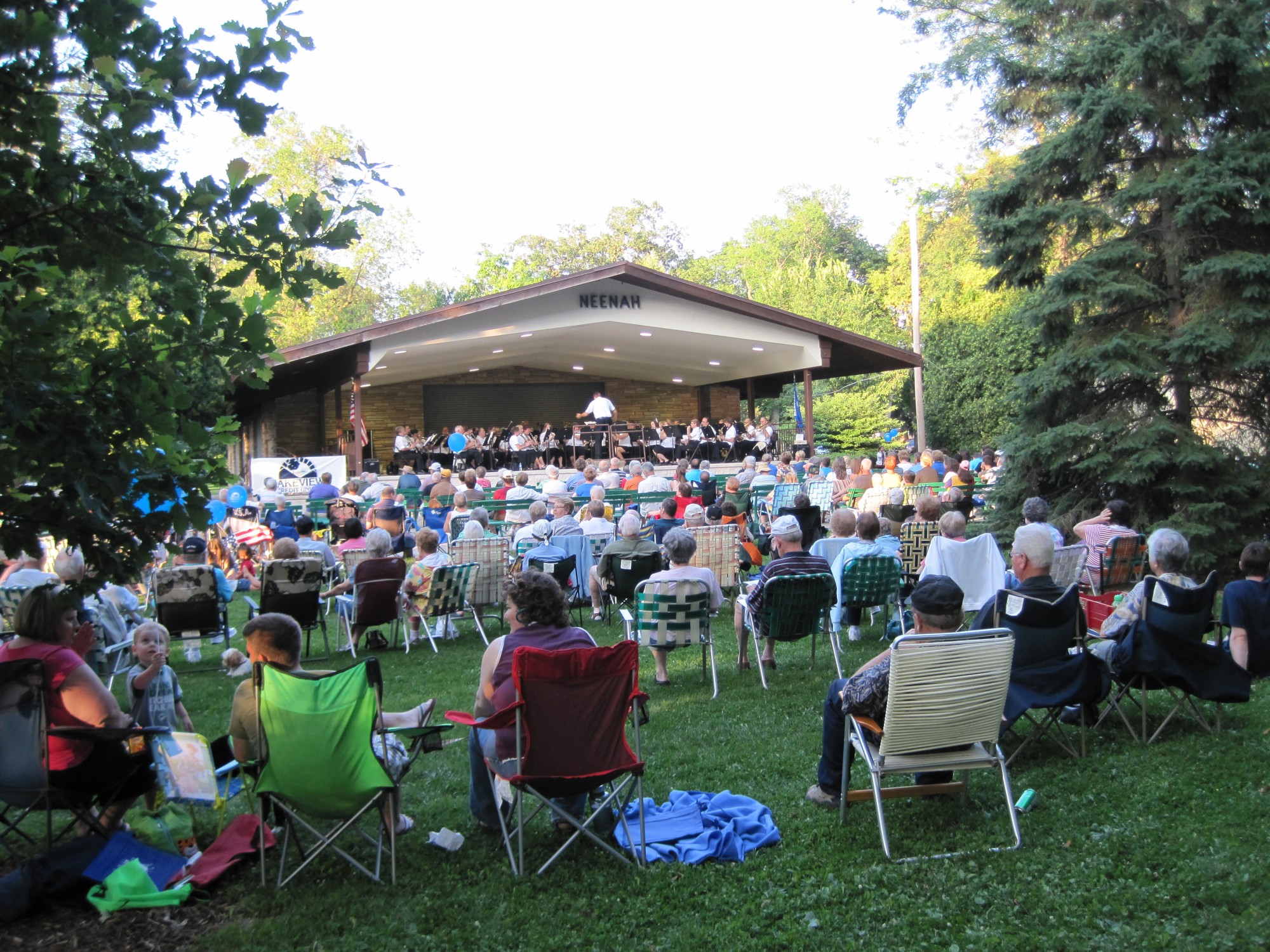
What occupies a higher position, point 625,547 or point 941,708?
point 625,547

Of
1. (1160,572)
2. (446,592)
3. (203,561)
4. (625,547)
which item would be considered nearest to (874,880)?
(1160,572)

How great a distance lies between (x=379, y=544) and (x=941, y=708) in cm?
502

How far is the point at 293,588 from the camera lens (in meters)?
7.48

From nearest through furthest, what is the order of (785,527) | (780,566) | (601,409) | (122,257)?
(122,257) → (780,566) → (785,527) → (601,409)

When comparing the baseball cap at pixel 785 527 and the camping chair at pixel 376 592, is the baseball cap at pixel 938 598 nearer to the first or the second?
the baseball cap at pixel 785 527

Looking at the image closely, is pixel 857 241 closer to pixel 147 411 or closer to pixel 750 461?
pixel 750 461

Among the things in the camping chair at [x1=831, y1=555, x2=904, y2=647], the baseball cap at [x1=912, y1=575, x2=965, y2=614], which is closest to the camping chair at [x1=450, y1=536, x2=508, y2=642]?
the camping chair at [x1=831, y1=555, x2=904, y2=647]

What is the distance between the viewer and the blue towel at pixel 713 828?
3.82 m

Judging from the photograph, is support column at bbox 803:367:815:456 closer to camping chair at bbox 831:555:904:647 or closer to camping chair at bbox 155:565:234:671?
camping chair at bbox 831:555:904:647

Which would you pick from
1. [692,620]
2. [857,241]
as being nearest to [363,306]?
[857,241]

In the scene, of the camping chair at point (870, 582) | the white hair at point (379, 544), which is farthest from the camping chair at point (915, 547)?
the white hair at point (379, 544)

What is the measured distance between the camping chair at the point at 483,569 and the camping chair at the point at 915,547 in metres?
3.12

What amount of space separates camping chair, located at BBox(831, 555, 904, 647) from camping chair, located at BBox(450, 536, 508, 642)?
2803 millimetres

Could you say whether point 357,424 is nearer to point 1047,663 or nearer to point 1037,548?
point 1037,548
